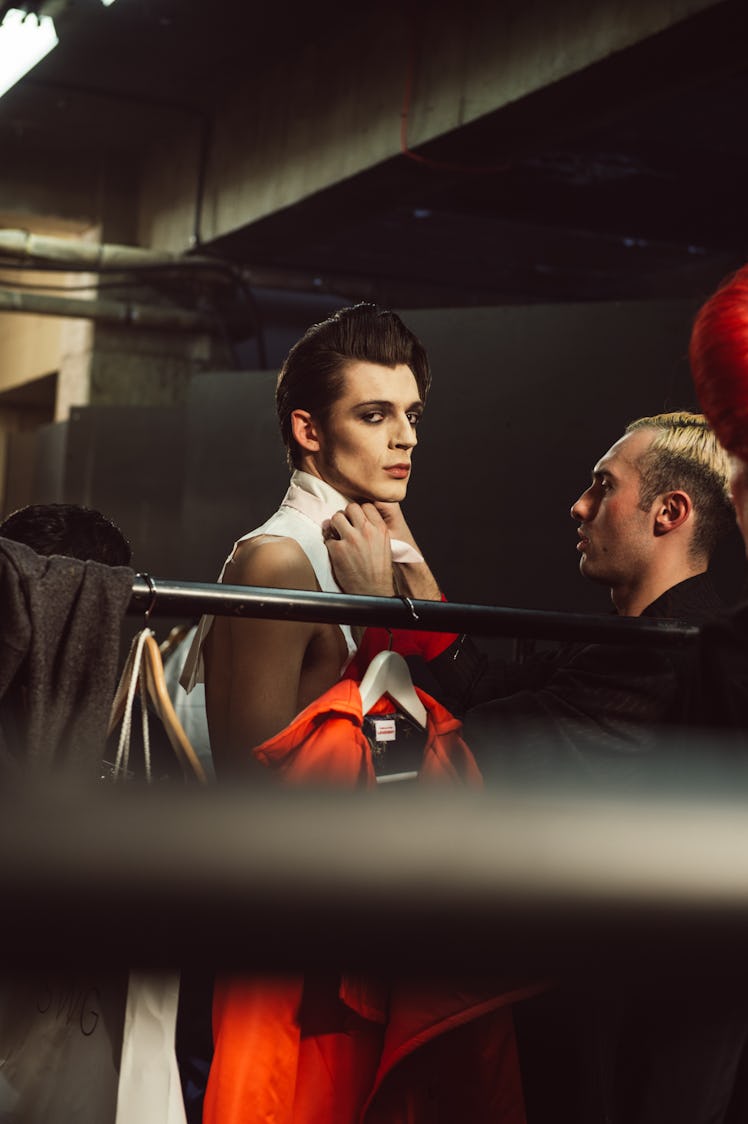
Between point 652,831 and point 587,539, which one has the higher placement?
point 587,539

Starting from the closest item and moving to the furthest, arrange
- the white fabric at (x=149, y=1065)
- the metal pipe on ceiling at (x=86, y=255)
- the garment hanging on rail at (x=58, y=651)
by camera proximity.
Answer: the garment hanging on rail at (x=58, y=651) < the white fabric at (x=149, y=1065) < the metal pipe on ceiling at (x=86, y=255)

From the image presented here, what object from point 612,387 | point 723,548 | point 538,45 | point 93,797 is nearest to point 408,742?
point 93,797

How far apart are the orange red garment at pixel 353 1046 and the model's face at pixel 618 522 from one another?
0.50 meters

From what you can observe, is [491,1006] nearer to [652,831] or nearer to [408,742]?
[408,742]

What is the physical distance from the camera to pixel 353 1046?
1.42 metres

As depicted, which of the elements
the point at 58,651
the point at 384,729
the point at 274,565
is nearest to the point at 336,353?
the point at 274,565

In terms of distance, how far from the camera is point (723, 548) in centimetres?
389

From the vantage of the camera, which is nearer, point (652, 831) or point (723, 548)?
point (652, 831)

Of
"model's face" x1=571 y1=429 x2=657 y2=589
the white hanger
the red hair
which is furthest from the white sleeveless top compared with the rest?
the red hair

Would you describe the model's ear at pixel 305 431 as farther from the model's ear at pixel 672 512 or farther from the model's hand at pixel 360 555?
the model's ear at pixel 672 512

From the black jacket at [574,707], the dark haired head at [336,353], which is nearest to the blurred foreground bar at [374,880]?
the black jacket at [574,707]

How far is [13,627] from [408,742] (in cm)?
70

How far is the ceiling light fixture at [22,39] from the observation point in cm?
455

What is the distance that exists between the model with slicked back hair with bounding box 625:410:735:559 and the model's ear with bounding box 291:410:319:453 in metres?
0.51
